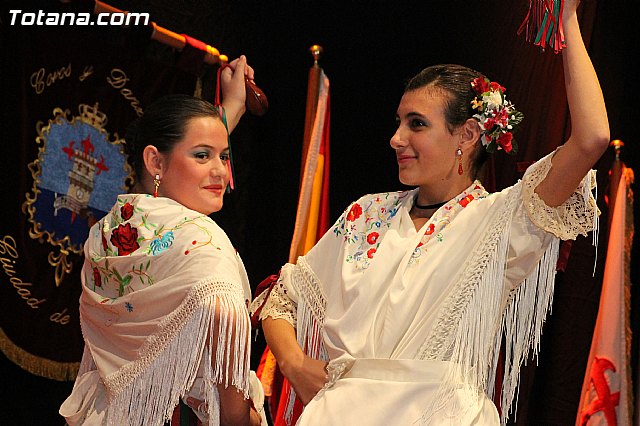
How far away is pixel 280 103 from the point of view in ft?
12.4

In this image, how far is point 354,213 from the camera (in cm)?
234

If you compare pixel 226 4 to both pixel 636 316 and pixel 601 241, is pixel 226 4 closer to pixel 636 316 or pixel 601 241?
pixel 601 241

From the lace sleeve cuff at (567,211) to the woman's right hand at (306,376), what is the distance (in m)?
0.58

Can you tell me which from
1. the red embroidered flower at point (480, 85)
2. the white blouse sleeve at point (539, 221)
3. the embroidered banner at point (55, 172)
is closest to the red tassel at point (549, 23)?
the red embroidered flower at point (480, 85)

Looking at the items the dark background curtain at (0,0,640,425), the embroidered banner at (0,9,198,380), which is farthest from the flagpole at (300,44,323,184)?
the embroidered banner at (0,9,198,380)

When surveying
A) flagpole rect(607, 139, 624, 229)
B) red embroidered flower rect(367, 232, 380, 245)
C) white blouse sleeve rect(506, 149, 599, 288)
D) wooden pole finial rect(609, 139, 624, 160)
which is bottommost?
red embroidered flower rect(367, 232, 380, 245)

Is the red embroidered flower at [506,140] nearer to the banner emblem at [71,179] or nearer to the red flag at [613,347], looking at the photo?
the red flag at [613,347]

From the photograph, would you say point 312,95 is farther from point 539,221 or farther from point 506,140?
point 539,221

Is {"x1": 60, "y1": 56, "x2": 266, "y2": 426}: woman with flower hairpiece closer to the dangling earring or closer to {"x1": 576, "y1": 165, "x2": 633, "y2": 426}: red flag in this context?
the dangling earring

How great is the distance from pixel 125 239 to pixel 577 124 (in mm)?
1042

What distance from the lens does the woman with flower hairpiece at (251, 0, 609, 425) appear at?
1957mm

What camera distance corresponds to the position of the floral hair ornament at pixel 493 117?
221 centimetres

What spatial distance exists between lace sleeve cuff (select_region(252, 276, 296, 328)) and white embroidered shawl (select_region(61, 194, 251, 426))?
173 millimetres

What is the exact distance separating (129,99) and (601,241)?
170cm
